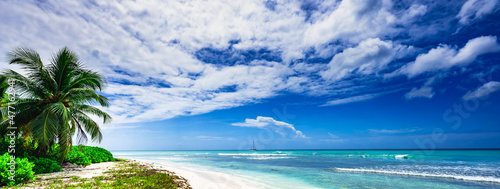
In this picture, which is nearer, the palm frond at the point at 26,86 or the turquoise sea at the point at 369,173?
the palm frond at the point at 26,86

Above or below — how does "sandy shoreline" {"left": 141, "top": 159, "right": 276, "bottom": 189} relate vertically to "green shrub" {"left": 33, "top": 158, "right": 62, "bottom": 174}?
below

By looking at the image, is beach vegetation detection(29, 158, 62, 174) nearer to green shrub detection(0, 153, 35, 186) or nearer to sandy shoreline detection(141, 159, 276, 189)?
green shrub detection(0, 153, 35, 186)

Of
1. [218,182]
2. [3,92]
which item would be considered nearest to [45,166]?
[3,92]

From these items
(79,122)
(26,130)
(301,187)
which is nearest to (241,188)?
(301,187)

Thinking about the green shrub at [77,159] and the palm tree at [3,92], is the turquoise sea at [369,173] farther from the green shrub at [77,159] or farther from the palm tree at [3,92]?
the palm tree at [3,92]

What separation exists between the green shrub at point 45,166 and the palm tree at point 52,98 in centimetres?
49

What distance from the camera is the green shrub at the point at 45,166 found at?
11.0m

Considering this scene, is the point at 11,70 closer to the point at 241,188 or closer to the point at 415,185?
the point at 241,188

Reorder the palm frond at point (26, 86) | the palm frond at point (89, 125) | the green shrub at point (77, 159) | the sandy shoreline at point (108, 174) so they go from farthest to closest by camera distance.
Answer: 1. the green shrub at point (77, 159)
2. the palm frond at point (89, 125)
3. the palm frond at point (26, 86)
4. the sandy shoreline at point (108, 174)

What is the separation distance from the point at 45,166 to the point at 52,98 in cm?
364

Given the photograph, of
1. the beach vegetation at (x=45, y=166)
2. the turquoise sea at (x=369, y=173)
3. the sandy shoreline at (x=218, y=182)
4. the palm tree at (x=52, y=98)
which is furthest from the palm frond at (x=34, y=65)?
the turquoise sea at (x=369, y=173)

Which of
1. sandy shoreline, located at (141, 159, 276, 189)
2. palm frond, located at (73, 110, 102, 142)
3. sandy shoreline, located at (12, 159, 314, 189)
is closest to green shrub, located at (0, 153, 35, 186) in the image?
sandy shoreline, located at (12, 159, 314, 189)

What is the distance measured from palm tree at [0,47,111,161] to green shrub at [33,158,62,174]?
0.49 meters

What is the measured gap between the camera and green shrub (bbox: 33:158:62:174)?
1103 cm
